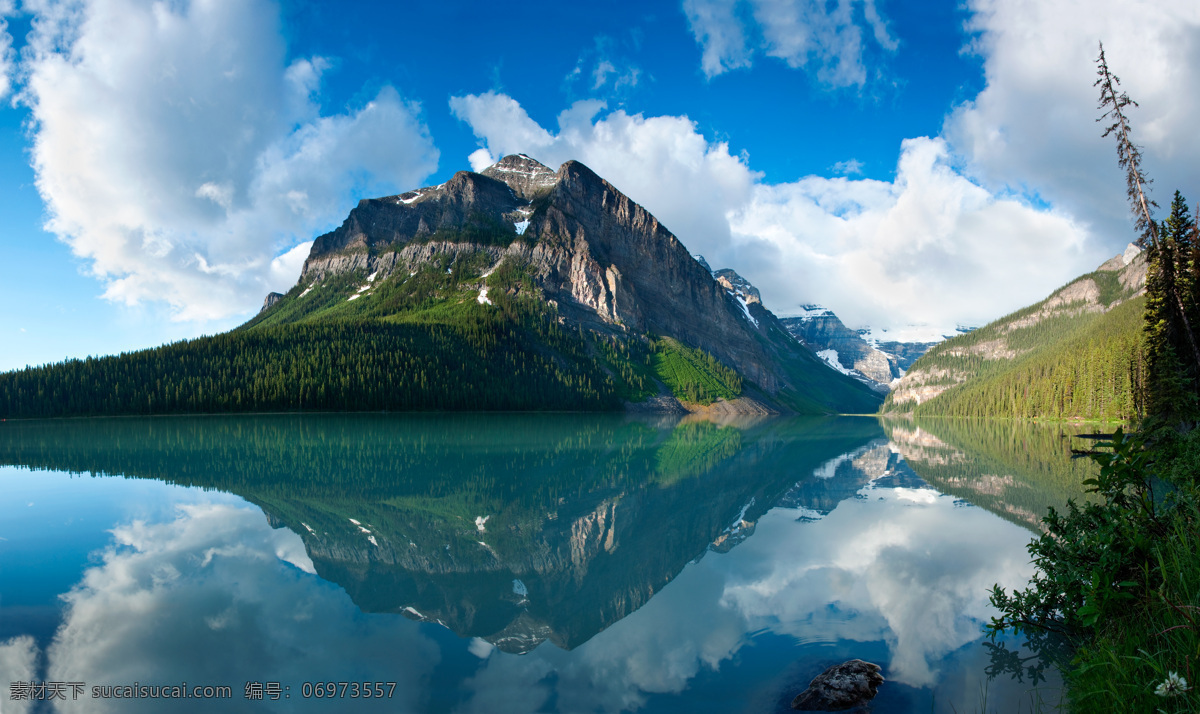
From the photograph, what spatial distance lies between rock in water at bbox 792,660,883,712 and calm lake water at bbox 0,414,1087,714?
10.6 inches

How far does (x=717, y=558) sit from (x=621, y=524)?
404 centimetres

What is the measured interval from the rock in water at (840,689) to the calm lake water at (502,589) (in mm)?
269

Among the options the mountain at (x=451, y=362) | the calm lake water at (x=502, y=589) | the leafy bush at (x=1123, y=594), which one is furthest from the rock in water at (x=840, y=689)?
the mountain at (x=451, y=362)

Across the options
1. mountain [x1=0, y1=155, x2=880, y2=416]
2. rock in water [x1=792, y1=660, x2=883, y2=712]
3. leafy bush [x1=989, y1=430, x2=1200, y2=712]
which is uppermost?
mountain [x1=0, y1=155, x2=880, y2=416]

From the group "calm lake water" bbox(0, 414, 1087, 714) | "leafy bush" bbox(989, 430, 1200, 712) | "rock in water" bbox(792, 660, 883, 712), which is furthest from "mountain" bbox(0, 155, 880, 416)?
"leafy bush" bbox(989, 430, 1200, 712)

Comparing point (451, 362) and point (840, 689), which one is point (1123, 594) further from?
point (451, 362)

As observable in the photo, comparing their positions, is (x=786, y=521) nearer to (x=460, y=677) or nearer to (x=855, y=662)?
(x=855, y=662)

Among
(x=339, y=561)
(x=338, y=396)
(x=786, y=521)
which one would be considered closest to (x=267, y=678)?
(x=339, y=561)

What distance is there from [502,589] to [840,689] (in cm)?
703

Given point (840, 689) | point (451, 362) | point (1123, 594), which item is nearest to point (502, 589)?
point (840, 689)

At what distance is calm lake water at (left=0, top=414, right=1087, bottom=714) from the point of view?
26.7 ft

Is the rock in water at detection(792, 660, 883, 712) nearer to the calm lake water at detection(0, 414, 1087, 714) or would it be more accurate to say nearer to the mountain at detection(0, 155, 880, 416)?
the calm lake water at detection(0, 414, 1087, 714)

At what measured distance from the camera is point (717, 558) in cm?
1445

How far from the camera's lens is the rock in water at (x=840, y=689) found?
748 cm
